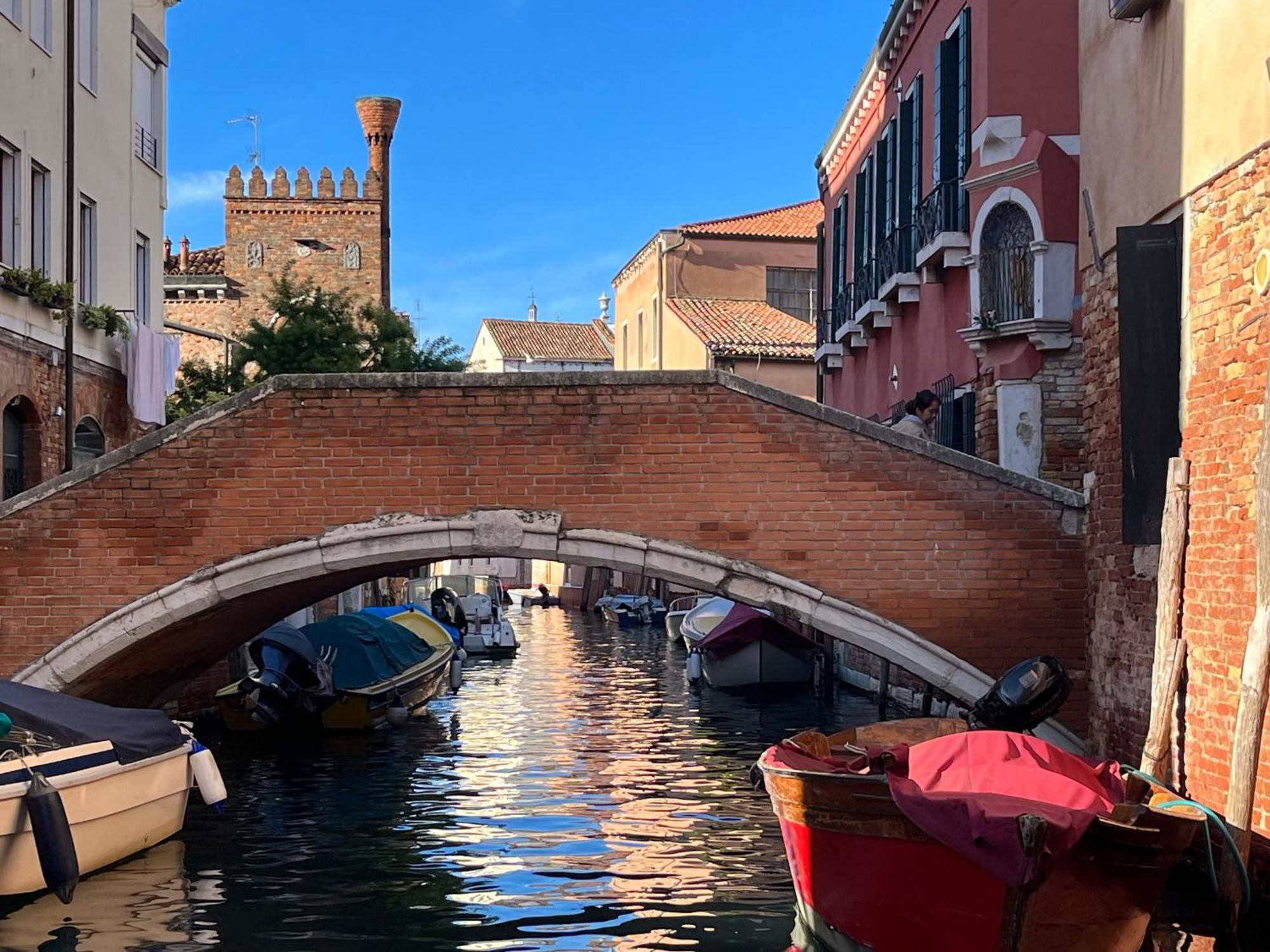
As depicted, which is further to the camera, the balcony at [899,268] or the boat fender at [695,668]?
the boat fender at [695,668]

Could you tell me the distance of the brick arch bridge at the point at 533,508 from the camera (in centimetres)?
959

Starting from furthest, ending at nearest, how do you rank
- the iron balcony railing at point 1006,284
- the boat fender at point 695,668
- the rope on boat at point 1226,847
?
the boat fender at point 695,668, the iron balcony railing at point 1006,284, the rope on boat at point 1226,847

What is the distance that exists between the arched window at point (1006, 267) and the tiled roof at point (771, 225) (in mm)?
17077

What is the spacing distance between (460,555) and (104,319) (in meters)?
5.02

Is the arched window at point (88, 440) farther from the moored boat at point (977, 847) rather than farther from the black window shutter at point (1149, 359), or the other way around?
the black window shutter at point (1149, 359)

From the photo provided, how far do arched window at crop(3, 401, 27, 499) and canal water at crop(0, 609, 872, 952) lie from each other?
2.60 meters

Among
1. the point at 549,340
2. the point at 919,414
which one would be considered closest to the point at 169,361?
the point at 919,414

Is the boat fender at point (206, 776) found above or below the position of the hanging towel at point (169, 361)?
below

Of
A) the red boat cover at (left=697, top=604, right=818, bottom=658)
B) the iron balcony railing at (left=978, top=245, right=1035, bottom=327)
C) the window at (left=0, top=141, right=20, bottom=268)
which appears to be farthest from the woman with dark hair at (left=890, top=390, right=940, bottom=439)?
the red boat cover at (left=697, top=604, right=818, bottom=658)

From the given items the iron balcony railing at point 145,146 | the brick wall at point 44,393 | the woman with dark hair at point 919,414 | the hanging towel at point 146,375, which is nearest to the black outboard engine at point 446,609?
the hanging towel at point 146,375

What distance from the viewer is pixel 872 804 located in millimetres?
6117

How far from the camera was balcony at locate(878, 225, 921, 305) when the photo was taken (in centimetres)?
1322

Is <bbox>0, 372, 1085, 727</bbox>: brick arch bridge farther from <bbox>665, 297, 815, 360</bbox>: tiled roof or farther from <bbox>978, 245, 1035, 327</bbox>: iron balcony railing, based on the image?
<bbox>665, 297, 815, 360</bbox>: tiled roof

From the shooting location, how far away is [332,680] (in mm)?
14258
